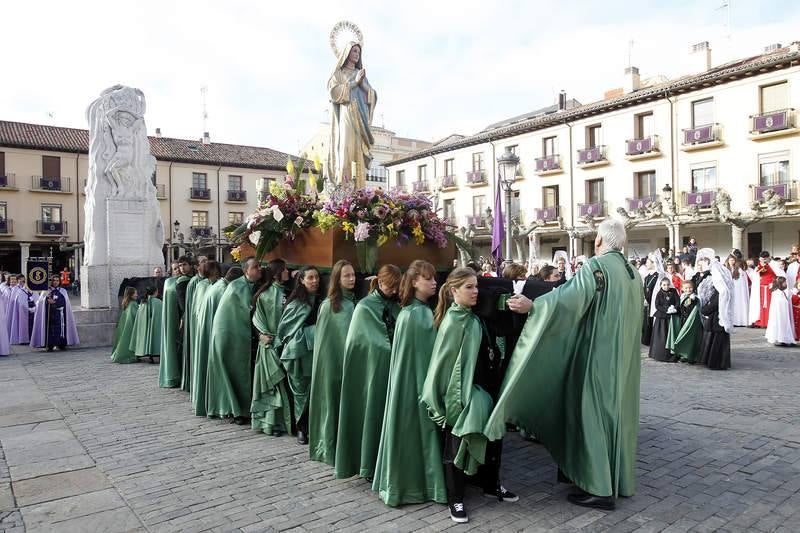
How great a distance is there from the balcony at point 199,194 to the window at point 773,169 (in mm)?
37522

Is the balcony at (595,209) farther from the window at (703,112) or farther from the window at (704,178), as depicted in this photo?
the window at (703,112)

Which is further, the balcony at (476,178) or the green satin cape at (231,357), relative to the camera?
the balcony at (476,178)

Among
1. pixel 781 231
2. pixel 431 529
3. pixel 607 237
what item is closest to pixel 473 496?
pixel 431 529

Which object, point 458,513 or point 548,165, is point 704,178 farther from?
point 458,513

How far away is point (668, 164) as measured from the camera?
102 ft

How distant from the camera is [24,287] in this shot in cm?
1473

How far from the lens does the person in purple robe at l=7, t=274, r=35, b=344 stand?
46.3 ft

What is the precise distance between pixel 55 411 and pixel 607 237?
685 centimetres

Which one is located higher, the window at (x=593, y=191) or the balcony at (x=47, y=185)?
the balcony at (x=47, y=185)

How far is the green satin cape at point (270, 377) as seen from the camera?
20.7 ft

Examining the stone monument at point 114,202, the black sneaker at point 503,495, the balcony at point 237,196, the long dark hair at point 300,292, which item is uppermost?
the balcony at point 237,196

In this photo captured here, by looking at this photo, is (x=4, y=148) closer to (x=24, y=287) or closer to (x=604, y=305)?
(x=24, y=287)

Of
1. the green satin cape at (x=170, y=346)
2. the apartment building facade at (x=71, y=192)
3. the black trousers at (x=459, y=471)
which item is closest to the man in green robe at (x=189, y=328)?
the green satin cape at (x=170, y=346)

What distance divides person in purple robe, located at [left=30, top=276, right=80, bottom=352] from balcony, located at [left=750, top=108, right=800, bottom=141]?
28827mm
